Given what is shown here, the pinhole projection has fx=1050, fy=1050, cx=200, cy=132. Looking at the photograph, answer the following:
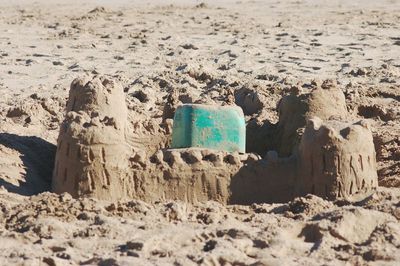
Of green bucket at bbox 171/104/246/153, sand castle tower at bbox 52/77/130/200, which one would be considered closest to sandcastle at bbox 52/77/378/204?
sand castle tower at bbox 52/77/130/200

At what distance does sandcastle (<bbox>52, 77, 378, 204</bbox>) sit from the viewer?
19.6 ft

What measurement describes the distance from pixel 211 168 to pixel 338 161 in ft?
2.40

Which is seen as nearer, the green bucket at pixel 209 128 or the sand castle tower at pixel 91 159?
the sand castle tower at pixel 91 159

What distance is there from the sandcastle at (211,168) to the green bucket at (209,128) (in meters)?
0.23

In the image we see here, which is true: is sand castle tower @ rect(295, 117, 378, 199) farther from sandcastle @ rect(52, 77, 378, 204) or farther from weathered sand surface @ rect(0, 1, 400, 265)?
weathered sand surface @ rect(0, 1, 400, 265)

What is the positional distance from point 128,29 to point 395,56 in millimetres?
4045

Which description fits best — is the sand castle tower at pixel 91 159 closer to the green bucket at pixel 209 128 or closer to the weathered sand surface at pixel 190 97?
the weathered sand surface at pixel 190 97

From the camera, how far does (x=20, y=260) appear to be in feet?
15.1

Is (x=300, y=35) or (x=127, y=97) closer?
(x=127, y=97)

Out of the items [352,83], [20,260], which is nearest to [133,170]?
[20,260]

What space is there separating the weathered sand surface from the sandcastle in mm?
279

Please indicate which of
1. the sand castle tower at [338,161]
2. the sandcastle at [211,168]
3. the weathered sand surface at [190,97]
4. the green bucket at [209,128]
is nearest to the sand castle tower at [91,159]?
the sandcastle at [211,168]

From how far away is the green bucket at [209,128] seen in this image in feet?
21.1

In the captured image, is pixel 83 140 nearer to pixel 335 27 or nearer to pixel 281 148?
pixel 281 148
